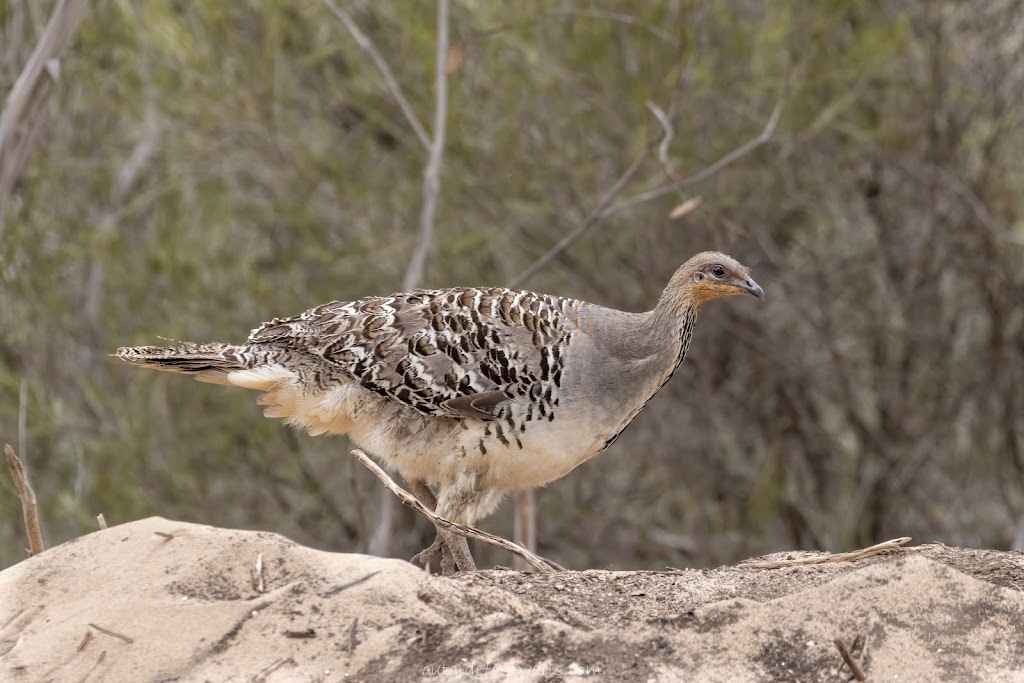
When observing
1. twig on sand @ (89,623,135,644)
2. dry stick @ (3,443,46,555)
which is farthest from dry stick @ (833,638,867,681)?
dry stick @ (3,443,46,555)

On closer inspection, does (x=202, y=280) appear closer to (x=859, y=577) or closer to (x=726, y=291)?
(x=726, y=291)

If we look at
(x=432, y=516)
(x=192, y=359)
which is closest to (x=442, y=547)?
(x=192, y=359)

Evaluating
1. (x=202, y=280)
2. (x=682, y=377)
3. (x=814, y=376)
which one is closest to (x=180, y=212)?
(x=202, y=280)

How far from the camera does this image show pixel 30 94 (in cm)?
470

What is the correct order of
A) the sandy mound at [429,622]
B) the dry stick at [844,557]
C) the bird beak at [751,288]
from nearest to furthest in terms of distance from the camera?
the sandy mound at [429,622], the dry stick at [844,557], the bird beak at [751,288]

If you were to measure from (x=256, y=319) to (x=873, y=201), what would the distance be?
534 cm

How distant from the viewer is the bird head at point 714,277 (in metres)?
5.23

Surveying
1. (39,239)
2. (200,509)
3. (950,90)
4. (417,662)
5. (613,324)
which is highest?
(950,90)

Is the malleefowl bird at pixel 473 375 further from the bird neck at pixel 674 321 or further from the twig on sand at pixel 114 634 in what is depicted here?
the twig on sand at pixel 114 634

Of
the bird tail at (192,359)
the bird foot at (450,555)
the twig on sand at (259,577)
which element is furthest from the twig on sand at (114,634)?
the bird tail at (192,359)

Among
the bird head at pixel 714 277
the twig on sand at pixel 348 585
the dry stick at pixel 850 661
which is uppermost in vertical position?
the bird head at pixel 714 277

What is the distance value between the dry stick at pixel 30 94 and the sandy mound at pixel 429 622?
5.14ft

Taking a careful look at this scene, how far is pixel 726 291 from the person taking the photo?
529cm

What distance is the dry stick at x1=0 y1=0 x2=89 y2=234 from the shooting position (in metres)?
4.62
